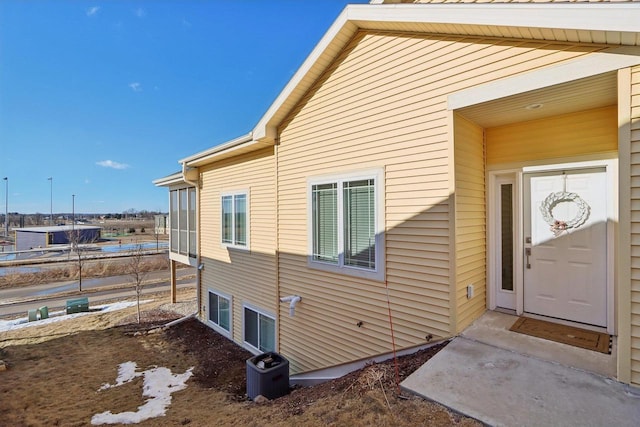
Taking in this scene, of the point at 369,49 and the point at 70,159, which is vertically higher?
the point at 70,159

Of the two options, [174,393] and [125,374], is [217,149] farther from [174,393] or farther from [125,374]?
[125,374]

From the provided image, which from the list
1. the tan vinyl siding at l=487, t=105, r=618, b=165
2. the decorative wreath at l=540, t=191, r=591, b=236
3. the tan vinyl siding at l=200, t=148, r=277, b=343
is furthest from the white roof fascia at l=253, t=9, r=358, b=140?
the decorative wreath at l=540, t=191, r=591, b=236

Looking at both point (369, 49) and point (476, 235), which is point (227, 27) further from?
point (476, 235)

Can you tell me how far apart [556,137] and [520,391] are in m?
3.28

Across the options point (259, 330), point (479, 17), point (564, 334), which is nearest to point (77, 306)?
point (259, 330)

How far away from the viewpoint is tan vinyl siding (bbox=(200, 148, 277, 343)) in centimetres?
705

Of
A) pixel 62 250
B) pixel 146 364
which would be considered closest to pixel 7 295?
pixel 146 364

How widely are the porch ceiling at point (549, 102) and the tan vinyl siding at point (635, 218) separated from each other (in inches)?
13.5

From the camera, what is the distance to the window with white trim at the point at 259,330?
718 cm

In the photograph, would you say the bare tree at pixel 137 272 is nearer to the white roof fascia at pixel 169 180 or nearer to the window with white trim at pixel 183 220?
the window with white trim at pixel 183 220

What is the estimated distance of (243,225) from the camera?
7988mm

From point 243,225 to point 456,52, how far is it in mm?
6221

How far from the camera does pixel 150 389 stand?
6.30m

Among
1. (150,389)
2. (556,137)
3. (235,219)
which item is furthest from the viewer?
(235,219)
